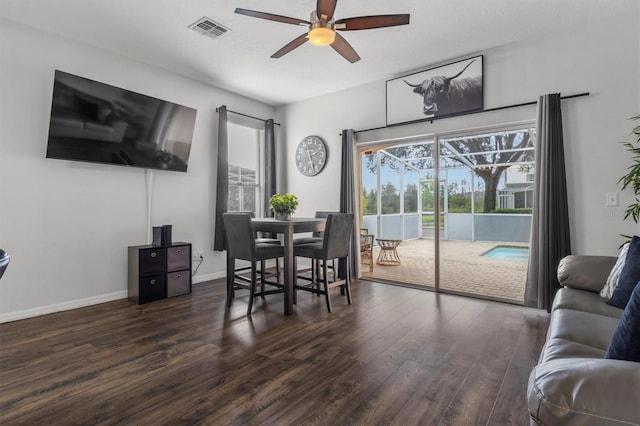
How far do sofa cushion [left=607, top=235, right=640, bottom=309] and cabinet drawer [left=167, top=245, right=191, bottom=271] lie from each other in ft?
12.5

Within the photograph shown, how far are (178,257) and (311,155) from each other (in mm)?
2464

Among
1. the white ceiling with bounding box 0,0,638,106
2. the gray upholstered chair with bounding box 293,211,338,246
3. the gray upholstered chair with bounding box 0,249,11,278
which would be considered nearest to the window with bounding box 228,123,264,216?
the white ceiling with bounding box 0,0,638,106

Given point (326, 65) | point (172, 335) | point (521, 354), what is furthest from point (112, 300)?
point (521, 354)

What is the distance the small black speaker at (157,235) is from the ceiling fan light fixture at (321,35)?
2675mm

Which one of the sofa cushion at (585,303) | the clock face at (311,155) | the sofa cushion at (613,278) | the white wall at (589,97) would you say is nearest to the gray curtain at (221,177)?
the clock face at (311,155)

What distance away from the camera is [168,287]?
366 centimetres

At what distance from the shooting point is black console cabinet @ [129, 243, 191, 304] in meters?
3.47

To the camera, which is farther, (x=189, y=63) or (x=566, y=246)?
(x=189, y=63)

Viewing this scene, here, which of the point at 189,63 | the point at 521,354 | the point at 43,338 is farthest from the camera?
the point at 189,63

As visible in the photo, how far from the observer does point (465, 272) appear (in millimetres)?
4832

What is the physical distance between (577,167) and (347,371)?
2.87 metres

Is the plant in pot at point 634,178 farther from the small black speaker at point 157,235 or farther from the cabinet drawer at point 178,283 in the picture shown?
the small black speaker at point 157,235

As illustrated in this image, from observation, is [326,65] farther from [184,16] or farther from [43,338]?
[43,338]

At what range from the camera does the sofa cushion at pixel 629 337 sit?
3.09ft
